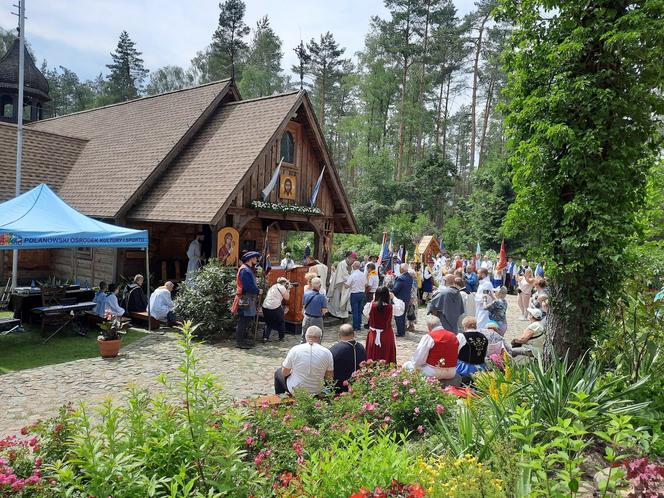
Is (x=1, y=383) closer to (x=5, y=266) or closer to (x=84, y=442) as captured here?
(x=84, y=442)

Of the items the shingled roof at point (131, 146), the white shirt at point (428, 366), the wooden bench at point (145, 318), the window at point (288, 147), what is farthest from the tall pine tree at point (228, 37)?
the white shirt at point (428, 366)

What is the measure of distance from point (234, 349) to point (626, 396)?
724 cm

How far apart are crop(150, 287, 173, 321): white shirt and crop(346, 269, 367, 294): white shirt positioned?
14.9 ft

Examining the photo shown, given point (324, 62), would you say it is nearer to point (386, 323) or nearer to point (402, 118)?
point (402, 118)

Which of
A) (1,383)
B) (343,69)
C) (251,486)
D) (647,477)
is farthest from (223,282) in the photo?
(343,69)

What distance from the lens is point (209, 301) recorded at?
10141 mm

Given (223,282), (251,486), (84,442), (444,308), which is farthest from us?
(223,282)

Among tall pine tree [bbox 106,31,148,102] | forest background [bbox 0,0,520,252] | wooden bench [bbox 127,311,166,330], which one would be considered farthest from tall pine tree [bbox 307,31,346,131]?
wooden bench [bbox 127,311,166,330]

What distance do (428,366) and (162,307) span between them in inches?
281

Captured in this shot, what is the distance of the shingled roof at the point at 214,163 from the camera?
12.5m

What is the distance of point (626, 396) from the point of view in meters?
4.73

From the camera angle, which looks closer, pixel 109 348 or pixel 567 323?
pixel 567 323

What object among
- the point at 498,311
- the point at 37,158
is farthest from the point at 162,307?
the point at 37,158

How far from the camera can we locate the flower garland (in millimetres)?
13506
